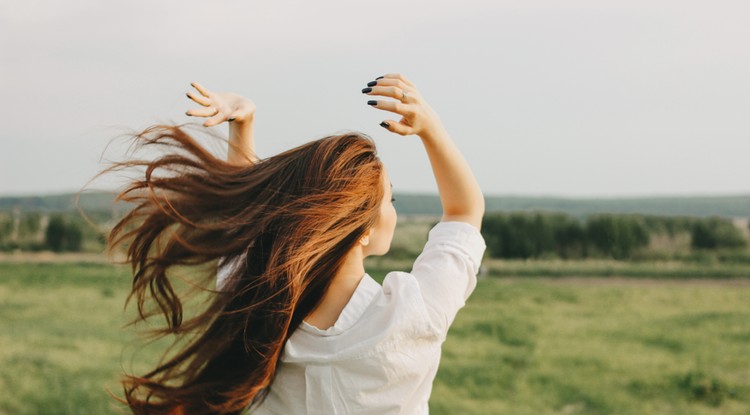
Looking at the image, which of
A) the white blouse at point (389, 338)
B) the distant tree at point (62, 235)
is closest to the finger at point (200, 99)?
the white blouse at point (389, 338)

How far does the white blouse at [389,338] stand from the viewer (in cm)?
171

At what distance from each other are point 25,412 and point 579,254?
820cm

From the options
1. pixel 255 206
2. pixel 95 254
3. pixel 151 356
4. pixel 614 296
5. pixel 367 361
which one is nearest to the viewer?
pixel 367 361

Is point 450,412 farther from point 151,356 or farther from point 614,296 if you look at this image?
point 614,296

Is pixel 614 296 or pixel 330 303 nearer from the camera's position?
pixel 330 303

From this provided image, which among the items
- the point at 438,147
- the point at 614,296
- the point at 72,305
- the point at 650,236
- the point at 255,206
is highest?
the point at 438,147

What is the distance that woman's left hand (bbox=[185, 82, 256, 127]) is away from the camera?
1966 millimetres

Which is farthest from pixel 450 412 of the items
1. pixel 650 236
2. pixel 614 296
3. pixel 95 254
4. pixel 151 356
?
pixel 95 254

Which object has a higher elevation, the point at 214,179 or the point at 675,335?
the point at 214,179

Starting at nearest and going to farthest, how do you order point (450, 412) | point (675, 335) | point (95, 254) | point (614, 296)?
point (450, 412) < point (675, 335) < point (614, 296) < point (95, 254)

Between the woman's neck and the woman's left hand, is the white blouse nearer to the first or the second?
A: the woman's neck

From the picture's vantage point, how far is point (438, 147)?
1.81 meters

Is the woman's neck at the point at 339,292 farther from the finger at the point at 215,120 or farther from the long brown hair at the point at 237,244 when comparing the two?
the finger at the point at 215,120

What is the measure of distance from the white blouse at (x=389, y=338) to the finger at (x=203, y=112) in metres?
0.58
